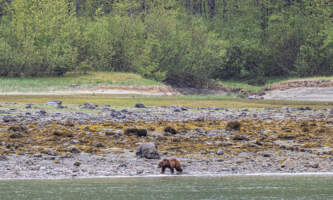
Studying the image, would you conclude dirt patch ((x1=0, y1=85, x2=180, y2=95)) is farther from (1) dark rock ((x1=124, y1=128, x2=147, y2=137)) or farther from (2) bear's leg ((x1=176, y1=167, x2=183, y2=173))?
(2) bear's leg ((x1=176, y1=167, x2=183, y2=173))

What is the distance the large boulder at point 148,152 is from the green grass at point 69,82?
3478 centimetres

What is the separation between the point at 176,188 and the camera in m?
11.6

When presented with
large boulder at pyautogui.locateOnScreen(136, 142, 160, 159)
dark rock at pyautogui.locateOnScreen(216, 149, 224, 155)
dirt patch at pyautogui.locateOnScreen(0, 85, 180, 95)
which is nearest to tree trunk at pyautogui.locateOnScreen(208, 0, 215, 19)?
dirt patch at pyautogui.locateOnScreen(0, 85, 180, 95)

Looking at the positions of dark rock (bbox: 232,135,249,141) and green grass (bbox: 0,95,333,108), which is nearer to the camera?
dark rock (bbox: 232,135,249,141)

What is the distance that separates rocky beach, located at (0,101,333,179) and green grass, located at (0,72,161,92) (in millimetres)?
28562

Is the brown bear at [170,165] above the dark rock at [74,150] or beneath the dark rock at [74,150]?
above

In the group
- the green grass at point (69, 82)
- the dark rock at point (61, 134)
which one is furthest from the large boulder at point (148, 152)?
the green grass at point (69, 82)

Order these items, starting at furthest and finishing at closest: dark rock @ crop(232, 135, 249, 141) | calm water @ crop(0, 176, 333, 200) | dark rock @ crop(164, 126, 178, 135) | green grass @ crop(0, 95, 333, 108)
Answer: green grass @ crop(0, 95, 333, 108), dark rock @ crop(164, 126, 178, 135), dark rock @ crop(232, 135, 249, 141), calm water @ crop(0, 176, 333, 200)

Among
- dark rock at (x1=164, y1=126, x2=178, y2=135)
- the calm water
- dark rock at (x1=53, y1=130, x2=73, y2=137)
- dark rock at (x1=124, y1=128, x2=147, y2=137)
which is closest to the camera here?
the calm water

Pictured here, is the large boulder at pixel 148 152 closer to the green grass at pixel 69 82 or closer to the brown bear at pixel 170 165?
the brown bear at pixel 170 165

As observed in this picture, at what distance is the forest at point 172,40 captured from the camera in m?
60.4

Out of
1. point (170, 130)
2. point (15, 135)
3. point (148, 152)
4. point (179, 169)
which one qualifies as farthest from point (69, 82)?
point (179, 169)

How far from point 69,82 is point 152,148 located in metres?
40.9

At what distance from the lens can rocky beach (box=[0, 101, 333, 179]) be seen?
13656 millimetres
